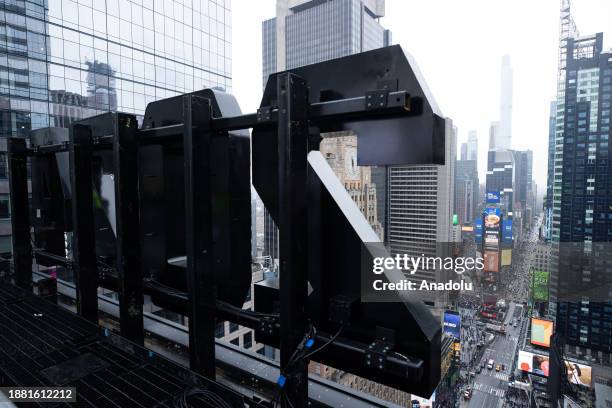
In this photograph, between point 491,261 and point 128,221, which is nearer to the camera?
point 128,221

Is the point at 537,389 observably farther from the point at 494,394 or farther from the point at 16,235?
the point at 16,235

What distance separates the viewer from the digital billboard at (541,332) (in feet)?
160

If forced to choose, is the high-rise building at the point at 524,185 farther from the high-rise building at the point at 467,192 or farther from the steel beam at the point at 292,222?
the steel beam at the point at 292,222

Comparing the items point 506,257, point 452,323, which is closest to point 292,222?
point 452,323

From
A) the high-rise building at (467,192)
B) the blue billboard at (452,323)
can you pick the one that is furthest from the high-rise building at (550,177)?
the blue billboard at (452,323)

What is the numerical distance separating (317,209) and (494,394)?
62.5 metres

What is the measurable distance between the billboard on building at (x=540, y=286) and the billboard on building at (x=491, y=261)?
314 inches

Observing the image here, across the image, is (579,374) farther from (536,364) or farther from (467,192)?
(467,192)

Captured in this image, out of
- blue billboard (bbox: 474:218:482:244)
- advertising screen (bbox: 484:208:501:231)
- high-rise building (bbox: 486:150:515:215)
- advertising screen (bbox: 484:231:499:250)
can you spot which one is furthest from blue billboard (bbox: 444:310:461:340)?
high-rise building (bbox: 486:150:515:215)

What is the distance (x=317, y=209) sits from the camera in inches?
89.0

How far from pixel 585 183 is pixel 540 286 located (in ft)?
98.3

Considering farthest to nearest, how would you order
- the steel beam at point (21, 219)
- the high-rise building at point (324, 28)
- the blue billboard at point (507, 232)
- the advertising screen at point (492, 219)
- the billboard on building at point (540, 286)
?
the blue billboard at point (507, 232) < the advertising screen at point (492, 219) < the high-rise building at point (324, 28) < the billboard on building at point (540, 286) < the steel beam at point (21, 219)

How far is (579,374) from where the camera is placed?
47.6 m

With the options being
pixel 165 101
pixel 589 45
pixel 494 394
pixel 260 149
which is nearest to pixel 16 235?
pixel 165 101
